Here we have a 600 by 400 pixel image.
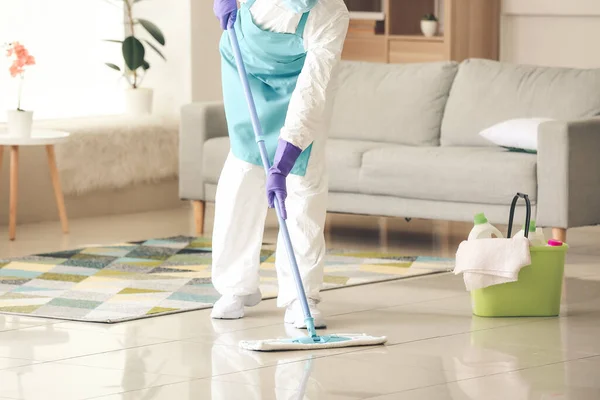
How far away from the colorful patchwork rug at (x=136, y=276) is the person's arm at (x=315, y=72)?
792mm

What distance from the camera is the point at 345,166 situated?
555cm

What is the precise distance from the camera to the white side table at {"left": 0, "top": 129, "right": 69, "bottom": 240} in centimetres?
573

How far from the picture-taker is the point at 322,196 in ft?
12.6

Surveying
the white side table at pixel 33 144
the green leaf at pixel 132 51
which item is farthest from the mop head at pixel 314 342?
the green leaf at pixel 132 51

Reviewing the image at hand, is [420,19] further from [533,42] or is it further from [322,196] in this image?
[322,196]

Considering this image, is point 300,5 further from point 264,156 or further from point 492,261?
point 492,261

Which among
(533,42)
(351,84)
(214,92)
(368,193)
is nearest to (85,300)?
(368,193)

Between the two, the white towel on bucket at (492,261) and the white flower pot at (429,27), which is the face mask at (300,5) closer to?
the white towel on bucket at (492,261)

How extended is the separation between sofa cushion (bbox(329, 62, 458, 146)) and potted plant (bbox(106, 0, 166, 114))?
3.75 ft

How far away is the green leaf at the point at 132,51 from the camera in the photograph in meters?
6.70

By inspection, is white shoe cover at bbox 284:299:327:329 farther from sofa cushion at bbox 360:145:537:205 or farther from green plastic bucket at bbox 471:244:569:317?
sofa cushion at bbox 360:145:537:205

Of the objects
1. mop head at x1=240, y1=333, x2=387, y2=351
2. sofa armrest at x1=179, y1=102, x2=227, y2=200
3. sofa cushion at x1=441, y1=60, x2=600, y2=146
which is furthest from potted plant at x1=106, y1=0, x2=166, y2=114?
mop head at x1=240, y1=333, x2=387, y2=351

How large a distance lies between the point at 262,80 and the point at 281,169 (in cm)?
38

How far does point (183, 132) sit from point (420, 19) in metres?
2.26
